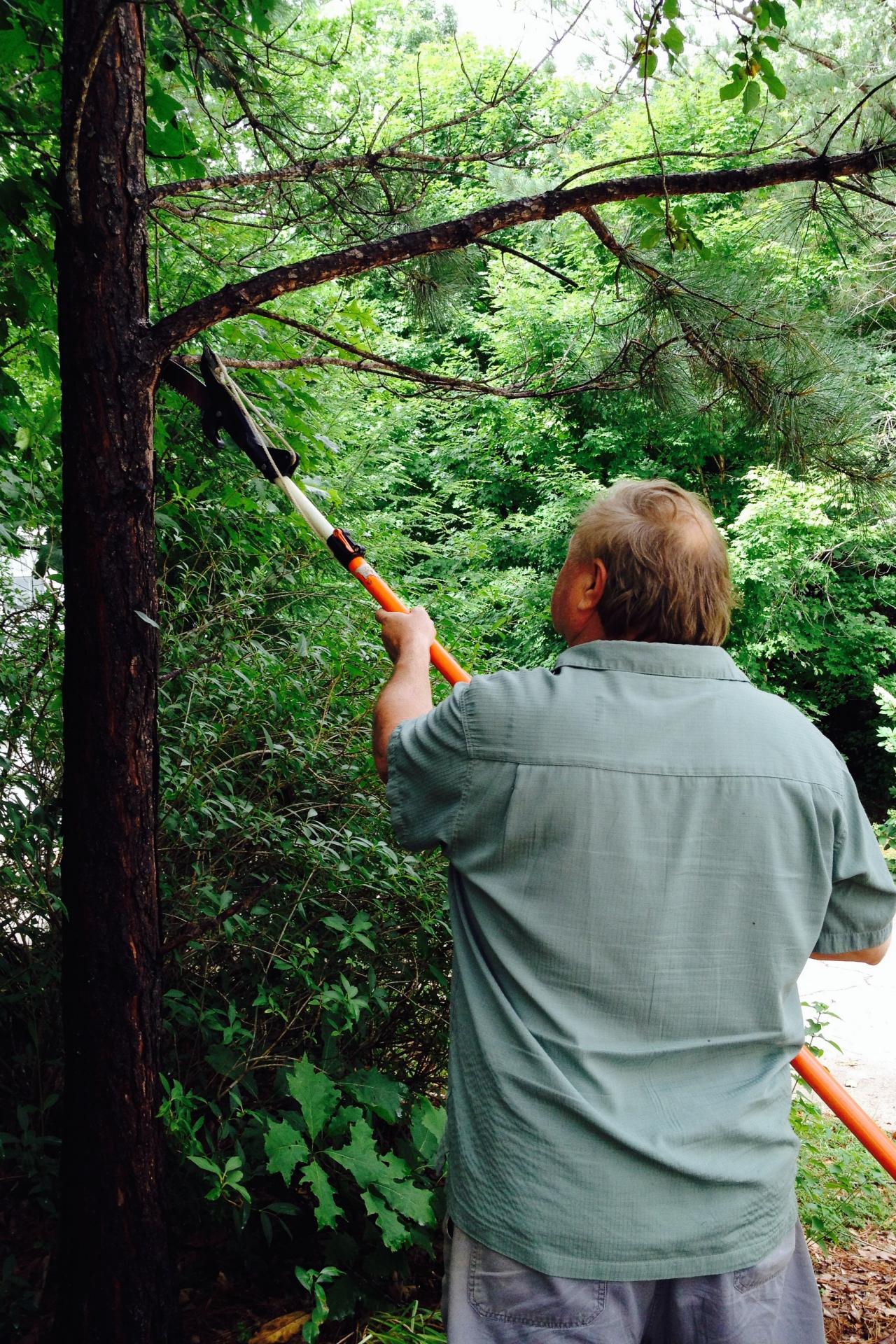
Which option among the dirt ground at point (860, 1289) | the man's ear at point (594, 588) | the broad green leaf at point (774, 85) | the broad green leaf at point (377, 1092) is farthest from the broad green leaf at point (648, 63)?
the dirt ground at point (860, 1289)

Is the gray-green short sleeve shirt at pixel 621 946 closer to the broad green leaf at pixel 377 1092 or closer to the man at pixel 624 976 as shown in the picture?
the man at pixel 624 976

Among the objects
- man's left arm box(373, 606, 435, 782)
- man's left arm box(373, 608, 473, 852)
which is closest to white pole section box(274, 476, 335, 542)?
man's left arm box(373, 606, 435, 782)

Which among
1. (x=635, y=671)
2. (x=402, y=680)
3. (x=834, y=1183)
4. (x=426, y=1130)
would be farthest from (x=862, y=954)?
(x=834, y=1183)

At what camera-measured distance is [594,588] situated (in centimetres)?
144

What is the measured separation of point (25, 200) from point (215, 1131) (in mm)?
2194

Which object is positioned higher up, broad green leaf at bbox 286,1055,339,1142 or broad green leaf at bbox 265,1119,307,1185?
broad green leaf at bbox 286,1055,339,1142

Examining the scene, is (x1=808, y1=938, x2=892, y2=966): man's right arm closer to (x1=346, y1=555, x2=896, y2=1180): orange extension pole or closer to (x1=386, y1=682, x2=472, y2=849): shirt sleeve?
(x1=346, y1=555, x2=896, y2=1180): orange extension pole

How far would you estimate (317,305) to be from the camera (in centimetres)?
677

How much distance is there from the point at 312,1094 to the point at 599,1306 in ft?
3.66

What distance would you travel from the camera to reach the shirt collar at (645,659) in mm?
1341

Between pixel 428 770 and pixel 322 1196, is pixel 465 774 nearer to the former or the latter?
pixel 428 770

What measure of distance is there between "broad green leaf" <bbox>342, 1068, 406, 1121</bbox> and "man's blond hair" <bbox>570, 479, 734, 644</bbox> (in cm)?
146

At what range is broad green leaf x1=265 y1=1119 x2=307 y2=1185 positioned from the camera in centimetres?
208

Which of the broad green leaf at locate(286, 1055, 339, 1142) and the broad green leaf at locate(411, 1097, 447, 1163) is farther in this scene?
the broad green leaf at locate(411, 1097, 447, 1163)
